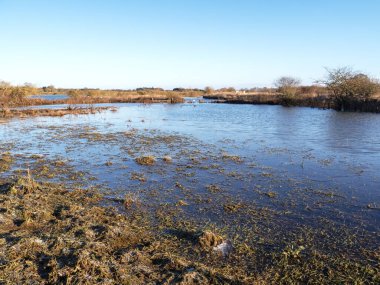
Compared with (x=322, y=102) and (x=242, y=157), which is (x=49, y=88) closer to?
(x=322, y=102)

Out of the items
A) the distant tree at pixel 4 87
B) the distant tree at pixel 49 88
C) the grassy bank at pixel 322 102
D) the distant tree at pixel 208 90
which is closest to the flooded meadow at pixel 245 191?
the grassy bank at pixel 322 102

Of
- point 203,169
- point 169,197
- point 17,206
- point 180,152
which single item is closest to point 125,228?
point 169,197

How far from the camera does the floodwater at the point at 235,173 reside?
299 inches

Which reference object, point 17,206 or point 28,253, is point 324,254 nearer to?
point 28,253

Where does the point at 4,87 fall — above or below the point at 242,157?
above

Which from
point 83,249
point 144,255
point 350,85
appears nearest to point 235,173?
point 144,255

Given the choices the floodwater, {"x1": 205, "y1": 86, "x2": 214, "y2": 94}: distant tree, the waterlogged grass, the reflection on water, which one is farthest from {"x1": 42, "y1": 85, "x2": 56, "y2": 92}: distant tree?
the waterlogged grass

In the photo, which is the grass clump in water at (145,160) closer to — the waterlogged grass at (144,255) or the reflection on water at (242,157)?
the reflection on water at (242,157)

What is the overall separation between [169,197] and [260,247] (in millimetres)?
3492

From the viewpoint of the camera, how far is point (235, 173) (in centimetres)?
1129

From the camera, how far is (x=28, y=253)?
539 centimetres

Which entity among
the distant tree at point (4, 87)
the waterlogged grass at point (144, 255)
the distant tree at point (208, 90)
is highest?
the distant tree at point (208, 90)

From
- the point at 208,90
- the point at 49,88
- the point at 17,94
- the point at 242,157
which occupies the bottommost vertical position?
the point at 242,157

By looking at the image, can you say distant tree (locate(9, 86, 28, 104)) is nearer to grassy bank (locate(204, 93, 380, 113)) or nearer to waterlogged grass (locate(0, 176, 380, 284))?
grassy bank (locate(204, 93, 380, 113))
